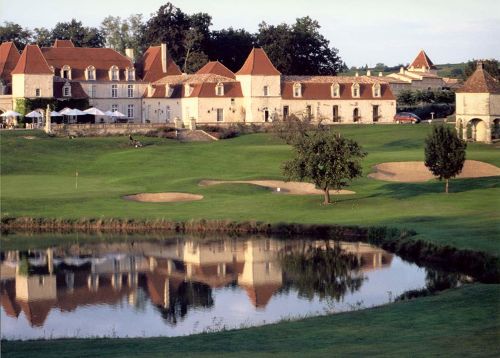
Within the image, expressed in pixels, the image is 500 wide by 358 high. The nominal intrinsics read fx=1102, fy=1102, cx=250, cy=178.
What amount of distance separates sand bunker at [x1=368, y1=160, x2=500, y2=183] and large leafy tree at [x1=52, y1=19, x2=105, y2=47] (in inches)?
3171

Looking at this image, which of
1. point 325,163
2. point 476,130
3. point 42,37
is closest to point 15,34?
point 42,37

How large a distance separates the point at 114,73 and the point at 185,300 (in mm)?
67713

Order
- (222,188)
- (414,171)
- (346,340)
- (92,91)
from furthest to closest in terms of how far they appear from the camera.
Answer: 1. (92,91)
2. (414,171)
3. (222,188)
4. (346,340)

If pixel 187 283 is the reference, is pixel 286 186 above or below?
above

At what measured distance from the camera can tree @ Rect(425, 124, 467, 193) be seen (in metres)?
62.5

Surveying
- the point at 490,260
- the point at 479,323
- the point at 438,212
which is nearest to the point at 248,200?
the point at 438,212

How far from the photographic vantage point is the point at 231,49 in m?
130

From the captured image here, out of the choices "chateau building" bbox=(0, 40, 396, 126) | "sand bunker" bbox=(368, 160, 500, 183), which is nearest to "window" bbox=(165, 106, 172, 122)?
"chateau building" bbox=(0, 40, 396, 126)

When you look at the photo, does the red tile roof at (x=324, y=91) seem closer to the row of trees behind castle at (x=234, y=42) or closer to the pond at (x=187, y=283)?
the row of trees behind castle at (x=234, y=42)

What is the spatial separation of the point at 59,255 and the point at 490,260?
19.3m

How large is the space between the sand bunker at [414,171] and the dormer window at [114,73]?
3875cm

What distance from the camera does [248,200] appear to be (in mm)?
62000

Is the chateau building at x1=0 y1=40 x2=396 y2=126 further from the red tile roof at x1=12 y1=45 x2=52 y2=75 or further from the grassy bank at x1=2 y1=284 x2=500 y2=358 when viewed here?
the grassy bank at x1=2 y1=284 x2=500 y2=358

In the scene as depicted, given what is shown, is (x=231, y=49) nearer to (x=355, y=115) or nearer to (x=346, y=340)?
(x=355, y=115)
